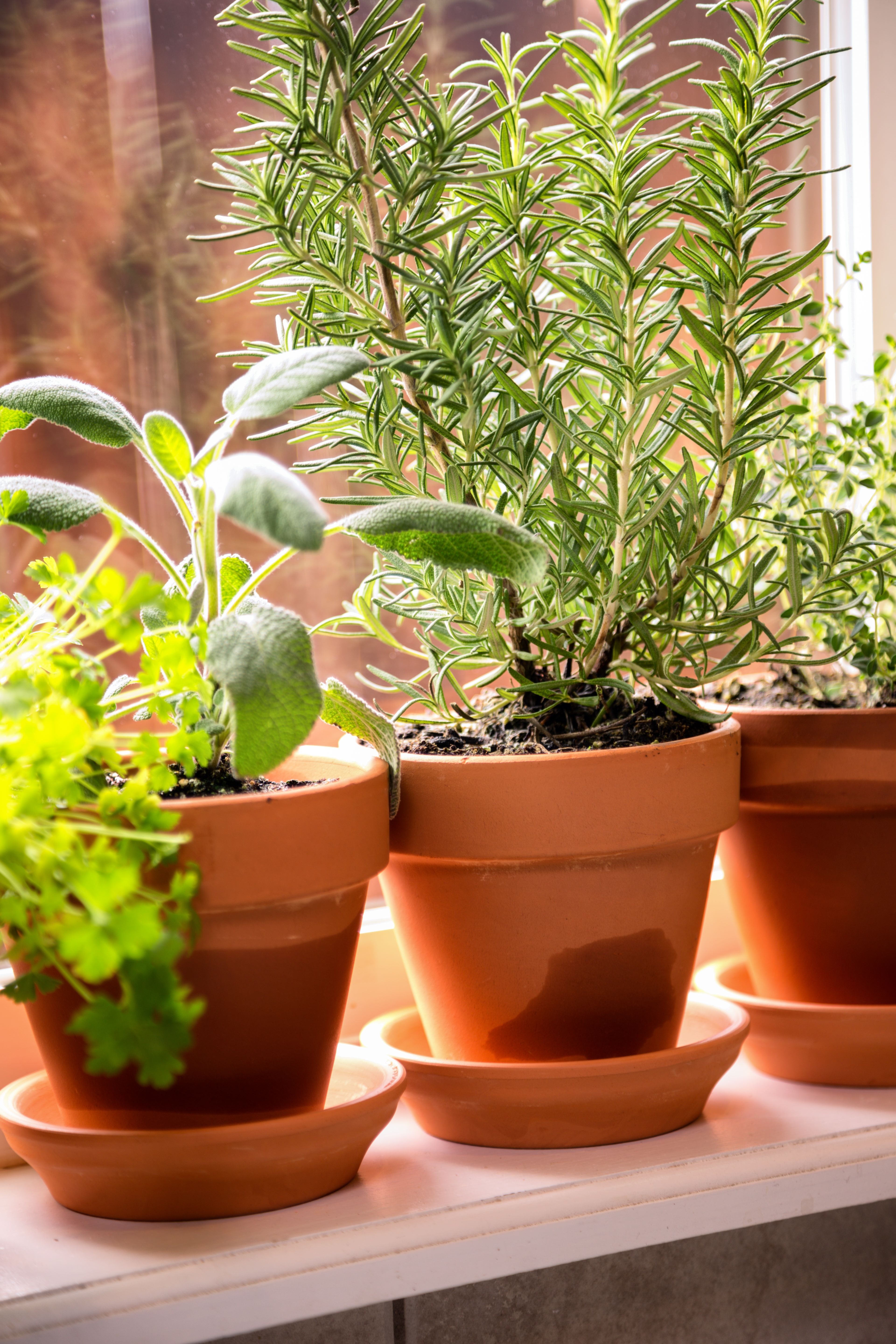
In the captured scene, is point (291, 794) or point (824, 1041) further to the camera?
point (824, 1041)

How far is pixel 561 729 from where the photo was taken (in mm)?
715

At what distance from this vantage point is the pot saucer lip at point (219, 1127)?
21.7 inches

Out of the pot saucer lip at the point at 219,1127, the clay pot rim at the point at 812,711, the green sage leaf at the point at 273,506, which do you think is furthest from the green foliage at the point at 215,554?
the clay pot rim at the point at 812,711

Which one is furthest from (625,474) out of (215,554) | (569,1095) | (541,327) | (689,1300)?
(689,1300)

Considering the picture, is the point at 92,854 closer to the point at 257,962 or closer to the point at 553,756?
the point at 257,962

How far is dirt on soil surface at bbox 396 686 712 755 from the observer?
69 centimetres

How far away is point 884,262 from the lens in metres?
1.04

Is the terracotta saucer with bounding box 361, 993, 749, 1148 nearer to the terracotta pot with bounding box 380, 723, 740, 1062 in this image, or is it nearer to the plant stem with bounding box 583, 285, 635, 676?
the terracotta pot with bounding box 380, 723, 740, 1062

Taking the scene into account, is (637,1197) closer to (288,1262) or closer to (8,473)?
(288,1262)

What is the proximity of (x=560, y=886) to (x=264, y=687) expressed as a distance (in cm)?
23

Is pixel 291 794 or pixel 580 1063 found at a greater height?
pixel 291 794

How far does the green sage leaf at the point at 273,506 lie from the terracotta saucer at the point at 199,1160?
0.29m

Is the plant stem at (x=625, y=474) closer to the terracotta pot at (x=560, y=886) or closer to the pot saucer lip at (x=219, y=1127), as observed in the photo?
the terracotta pot at (x=560, y=886)

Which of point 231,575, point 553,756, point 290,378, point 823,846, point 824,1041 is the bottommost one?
point 824,1041
